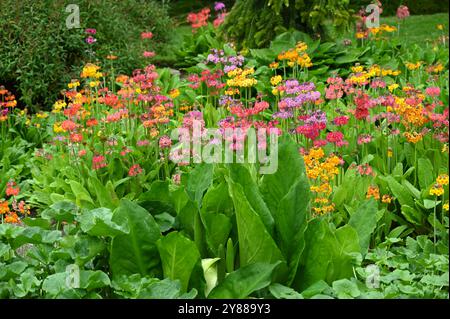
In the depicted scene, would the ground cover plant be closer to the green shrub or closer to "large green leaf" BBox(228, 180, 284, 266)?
"large green leaf" BBox(228, 180, 284, 266)

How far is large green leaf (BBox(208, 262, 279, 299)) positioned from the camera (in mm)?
2658

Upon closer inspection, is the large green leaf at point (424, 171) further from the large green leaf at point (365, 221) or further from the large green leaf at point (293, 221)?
the large green leaf at point (293, 221)

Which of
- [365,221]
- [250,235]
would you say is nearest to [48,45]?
[365,221]

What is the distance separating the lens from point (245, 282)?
268cm

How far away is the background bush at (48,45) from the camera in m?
6.89

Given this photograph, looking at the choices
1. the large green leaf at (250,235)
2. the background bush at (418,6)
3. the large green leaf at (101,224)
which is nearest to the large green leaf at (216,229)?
the large green leaf at (250,235)

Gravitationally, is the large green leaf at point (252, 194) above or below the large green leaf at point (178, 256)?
above

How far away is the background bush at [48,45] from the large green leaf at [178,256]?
4171 mm

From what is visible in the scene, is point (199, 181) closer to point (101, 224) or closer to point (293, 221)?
point (293, 221)

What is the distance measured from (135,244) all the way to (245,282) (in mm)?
454

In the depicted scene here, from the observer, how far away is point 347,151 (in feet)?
14.6

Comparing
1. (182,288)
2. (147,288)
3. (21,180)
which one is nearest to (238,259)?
(182,288)

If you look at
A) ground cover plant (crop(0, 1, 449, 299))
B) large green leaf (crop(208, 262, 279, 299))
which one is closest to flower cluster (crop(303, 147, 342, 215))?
ground cover plant (crop(0, 1, 449, 299))
